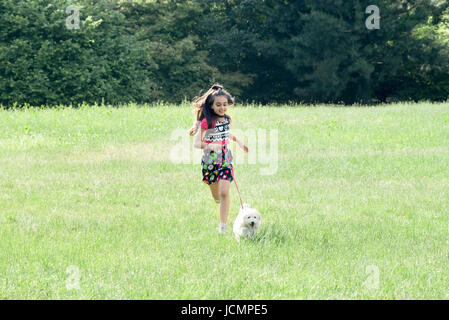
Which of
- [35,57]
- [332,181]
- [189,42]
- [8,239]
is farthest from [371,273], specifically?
[189,42]

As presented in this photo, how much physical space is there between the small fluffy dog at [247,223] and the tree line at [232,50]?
80.5 feet

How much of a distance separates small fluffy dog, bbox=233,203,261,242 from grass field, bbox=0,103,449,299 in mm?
136

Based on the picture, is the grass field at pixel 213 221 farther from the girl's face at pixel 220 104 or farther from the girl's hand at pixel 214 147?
the girl's face at pixel 220 104

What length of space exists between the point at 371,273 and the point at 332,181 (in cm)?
502

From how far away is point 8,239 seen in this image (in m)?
6.38

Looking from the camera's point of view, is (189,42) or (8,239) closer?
(8,239)

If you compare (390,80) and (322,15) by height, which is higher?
(322,15)

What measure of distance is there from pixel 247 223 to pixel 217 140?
111cm

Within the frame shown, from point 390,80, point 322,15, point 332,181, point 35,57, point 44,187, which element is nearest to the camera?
point 44,187

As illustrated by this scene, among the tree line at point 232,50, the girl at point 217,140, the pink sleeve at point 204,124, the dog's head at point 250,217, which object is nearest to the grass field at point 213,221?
the dog's head at point 250,217

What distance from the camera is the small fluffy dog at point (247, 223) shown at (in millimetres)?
6172

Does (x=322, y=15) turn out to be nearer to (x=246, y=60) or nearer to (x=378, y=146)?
(x=246, y=60)

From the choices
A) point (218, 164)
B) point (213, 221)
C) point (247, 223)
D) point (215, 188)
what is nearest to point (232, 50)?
point (213, 221)

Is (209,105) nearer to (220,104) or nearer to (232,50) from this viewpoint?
(220,104)
